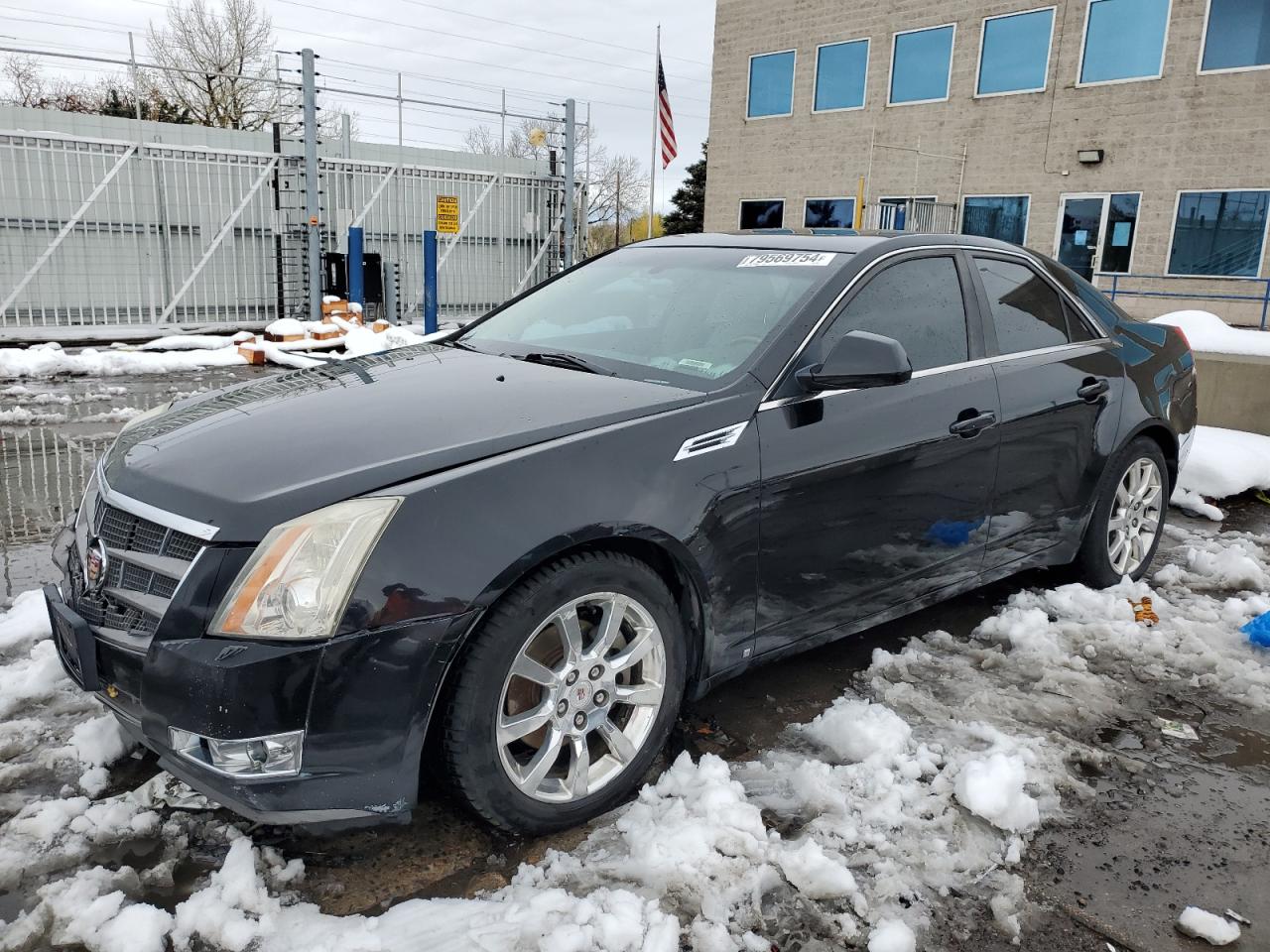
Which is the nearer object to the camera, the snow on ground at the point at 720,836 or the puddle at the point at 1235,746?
the snow on ground at the point at 720,836

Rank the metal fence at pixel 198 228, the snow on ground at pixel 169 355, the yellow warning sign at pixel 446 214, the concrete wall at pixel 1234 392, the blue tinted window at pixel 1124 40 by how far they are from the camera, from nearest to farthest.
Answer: the concrete wall at pixel 1234 392 < the snow on ground at pixel 169 355 < the metal fence at pixel 198 228 < the yellow warning sign at pixel 446 214 < the blue tinted window at pixel 1124 40

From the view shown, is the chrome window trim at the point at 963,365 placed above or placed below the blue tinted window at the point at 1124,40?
below

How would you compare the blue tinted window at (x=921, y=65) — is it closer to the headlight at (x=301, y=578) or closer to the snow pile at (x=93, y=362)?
the snow pile at (x=93, y=362)

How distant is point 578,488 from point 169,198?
44.9 ft

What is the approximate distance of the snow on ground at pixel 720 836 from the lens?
7.13ft

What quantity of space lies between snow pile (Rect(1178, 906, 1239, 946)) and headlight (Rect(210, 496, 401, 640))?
2111mm

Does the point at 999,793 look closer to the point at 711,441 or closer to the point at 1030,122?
the point at 711,441

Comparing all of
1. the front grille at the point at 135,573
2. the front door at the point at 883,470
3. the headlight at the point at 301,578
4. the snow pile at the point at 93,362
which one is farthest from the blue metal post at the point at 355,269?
the headlight at the point at 301,578

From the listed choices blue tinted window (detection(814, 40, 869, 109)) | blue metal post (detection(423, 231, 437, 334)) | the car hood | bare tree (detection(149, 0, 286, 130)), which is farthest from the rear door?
bare tree (detection(149, 0, 286, 130))

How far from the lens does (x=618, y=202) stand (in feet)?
167

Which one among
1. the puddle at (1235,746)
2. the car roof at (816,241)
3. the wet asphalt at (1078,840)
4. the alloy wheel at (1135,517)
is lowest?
the wet asphalt at (1078,840)

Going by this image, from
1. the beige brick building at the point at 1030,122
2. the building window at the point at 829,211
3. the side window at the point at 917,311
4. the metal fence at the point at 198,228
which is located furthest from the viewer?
the building window at the point at 829,211

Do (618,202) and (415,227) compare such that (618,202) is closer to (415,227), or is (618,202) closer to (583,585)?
(415,227)

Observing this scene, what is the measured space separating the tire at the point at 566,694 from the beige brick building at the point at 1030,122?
17.1 m
